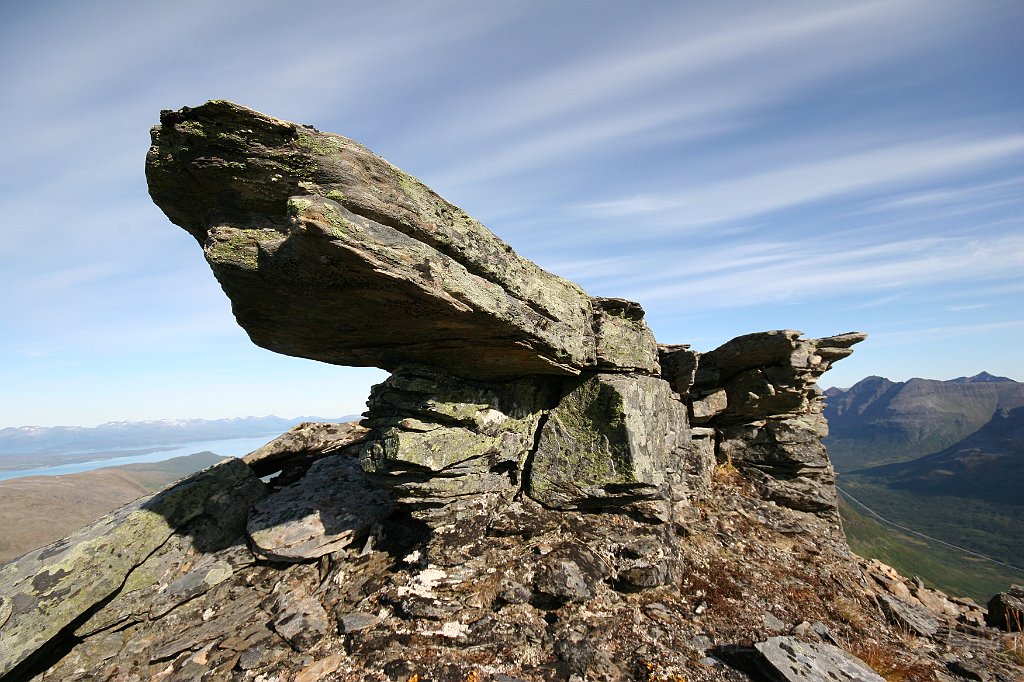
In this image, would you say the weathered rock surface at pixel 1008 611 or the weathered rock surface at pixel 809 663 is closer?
the weathered rock surface at pixel 809 663

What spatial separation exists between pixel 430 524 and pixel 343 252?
356 inches

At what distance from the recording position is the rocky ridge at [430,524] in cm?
1194

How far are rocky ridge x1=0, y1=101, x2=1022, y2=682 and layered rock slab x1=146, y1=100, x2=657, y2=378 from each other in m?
0.08

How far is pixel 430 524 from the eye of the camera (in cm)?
1510

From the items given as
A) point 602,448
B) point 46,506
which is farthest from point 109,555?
point 46,506

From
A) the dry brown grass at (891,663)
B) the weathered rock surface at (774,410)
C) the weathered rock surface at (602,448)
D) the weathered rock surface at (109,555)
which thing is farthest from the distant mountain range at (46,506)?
the dry brown grass at (891,663)

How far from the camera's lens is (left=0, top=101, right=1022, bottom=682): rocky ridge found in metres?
11.9

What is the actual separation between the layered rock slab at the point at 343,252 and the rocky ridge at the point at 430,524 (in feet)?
0.26

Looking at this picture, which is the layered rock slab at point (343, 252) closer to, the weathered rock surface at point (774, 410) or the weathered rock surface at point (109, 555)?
the weathered rock surface at point (109, 555)

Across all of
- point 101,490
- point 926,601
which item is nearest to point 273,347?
point 926,601

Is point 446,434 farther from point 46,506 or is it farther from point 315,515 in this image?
point 46,506

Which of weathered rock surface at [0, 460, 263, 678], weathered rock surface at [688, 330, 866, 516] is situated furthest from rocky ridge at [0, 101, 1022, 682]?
weathered rock surface at [688, 330, 866, 516]

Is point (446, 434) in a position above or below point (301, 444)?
above

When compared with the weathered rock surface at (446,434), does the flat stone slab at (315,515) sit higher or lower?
lower
